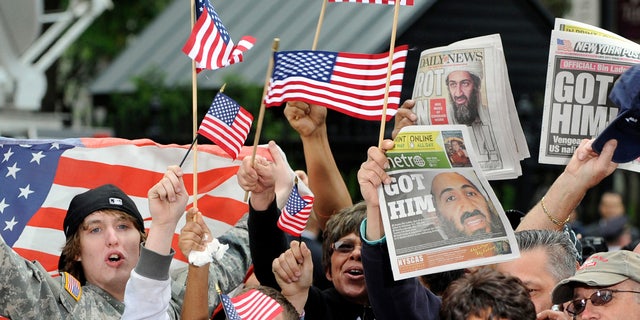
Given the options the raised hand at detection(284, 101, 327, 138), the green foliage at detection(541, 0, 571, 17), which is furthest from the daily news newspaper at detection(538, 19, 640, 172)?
the green foliage at detection(541, 0, 571, 17)

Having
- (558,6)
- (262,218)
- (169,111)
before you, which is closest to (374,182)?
(262,218)

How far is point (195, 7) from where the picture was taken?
5.31m

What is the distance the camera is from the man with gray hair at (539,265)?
16.3 feet

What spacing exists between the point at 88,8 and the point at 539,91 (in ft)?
20.0

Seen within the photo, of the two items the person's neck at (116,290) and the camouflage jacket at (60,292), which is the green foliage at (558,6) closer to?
the camouflage jacket at (60,292)

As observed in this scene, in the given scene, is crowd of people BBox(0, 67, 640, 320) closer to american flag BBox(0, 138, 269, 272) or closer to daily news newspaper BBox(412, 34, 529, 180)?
daily news newspaper BBox(412, 34, 529, 180)

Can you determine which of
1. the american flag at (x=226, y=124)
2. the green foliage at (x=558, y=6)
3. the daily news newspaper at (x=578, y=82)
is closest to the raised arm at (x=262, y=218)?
the american flag at (x=226, y=124)

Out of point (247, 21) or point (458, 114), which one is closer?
point (458, 114)

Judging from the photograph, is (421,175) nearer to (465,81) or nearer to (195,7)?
(465,81)

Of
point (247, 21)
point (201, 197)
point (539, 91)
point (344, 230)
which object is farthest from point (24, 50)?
point (344, 230)

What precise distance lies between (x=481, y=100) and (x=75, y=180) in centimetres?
196

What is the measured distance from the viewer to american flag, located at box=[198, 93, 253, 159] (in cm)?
529

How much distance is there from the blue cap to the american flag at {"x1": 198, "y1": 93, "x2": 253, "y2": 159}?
1488 mm

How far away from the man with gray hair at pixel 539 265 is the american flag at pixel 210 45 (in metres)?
1.37
